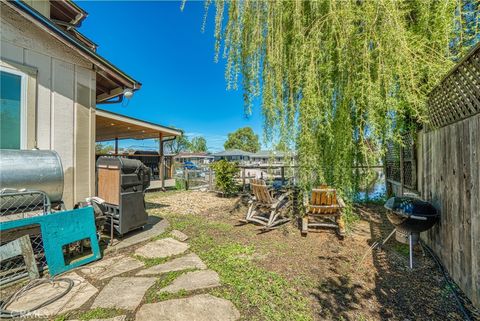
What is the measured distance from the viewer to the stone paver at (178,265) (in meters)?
2.83

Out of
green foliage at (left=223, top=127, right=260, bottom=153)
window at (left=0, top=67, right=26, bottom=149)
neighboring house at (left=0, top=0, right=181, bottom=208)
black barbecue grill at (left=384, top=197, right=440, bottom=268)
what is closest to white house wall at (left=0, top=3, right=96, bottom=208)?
neighboring house at (left=0, top=0, right=181, bottom=208)

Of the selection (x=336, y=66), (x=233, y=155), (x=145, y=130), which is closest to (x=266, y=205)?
(x=336, y=66)

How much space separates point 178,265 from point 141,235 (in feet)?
4.70

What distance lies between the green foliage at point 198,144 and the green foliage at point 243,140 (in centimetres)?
945

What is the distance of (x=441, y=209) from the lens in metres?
3.07

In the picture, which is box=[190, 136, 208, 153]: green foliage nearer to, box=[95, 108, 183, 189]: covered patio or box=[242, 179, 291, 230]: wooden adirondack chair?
box=[95, 108, 183, 189]: covered patio

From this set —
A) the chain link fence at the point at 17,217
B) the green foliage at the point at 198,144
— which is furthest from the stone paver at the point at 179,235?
the green foliage at the point at 198,144

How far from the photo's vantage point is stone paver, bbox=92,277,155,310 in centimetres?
215

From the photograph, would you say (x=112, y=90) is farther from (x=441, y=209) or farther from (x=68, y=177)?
(x=441, y=209)

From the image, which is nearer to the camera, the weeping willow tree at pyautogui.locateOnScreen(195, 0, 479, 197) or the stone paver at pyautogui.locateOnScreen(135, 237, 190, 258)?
the weeping willow tree at pyautogui.locateOnScreen(195, 0, 479, 197)

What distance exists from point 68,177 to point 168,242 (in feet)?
6.16

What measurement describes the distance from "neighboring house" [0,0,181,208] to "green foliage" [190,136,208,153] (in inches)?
2097

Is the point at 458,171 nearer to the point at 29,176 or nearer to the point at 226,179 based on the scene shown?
the point at 29,176

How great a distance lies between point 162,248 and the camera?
140 inches
